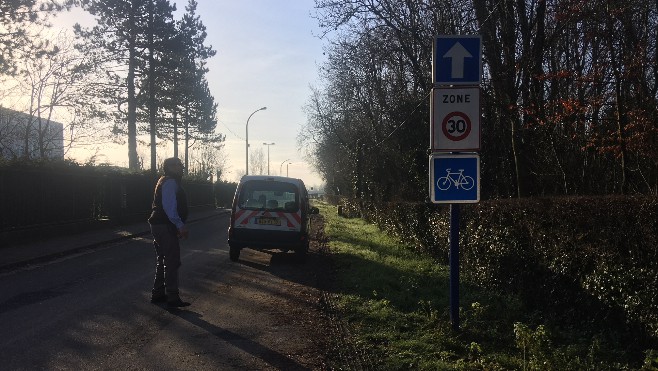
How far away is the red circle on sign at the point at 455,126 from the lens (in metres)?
6.41

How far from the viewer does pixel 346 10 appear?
56.5 ft

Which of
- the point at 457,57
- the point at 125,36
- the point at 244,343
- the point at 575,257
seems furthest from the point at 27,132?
the point at 575,257

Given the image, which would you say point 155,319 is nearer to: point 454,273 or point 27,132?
point 454,273

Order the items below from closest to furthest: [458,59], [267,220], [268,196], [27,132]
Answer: [458,59] → [267,220] → [268,196] → [27,132]

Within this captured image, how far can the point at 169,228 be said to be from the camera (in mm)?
7938

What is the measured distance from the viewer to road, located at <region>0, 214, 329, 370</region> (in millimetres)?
5598

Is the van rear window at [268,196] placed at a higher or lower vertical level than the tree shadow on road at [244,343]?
higher

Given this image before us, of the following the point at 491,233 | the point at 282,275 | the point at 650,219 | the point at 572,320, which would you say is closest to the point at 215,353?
the point at 572,320

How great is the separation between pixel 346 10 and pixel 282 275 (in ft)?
29.4

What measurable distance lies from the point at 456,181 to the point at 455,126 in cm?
60

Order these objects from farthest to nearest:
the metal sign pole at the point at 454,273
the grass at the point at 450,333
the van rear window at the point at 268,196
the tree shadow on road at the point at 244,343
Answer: the van rear window at the point at 268,196
the metal sign pole at the point at 454,273
the tree shadow on road at the point at 244,343
the grass at the point at 450,333

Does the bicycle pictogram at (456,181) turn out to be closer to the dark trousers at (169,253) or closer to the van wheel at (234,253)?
the dark trousers at (169,253)

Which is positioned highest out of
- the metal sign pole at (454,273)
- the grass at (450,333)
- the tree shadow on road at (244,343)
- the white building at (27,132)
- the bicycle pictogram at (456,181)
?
the white building at (27,132)

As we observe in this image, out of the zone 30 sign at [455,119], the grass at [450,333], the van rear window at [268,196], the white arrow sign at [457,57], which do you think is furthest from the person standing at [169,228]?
the van rear window at [268,196]
